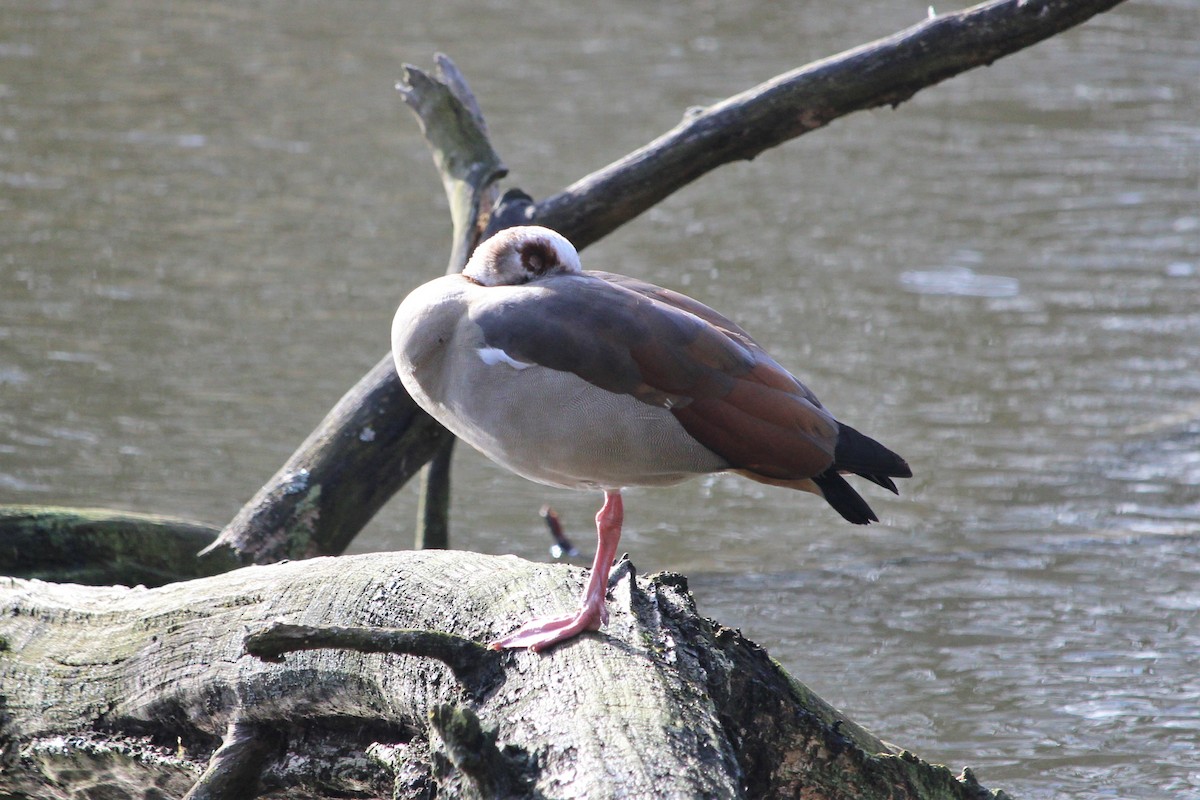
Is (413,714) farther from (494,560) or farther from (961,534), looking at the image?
(961,534)

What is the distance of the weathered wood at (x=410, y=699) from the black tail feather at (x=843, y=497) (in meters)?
0.39

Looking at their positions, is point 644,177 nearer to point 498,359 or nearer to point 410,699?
point 498,359

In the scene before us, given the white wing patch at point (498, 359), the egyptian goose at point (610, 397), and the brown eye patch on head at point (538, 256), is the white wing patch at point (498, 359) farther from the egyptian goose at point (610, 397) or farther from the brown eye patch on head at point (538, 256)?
the brown eye patch on head at point (538, 256)

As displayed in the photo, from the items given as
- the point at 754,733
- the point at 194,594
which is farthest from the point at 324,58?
the point at 754,733

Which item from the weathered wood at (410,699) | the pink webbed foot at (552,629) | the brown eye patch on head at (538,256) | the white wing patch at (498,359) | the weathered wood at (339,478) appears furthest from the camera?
the weathered wood at (339,478)

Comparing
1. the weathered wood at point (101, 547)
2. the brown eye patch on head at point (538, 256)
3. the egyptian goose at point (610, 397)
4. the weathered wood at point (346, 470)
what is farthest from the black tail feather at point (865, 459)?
the weathered wood at point (101, 547)

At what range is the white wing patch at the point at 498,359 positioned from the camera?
120 inches

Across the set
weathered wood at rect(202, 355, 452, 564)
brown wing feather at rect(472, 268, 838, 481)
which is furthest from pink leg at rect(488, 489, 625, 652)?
weathered wood at rect(202, 355, 452, 564)

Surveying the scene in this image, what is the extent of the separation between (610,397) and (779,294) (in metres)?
5.84

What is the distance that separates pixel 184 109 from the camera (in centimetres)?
1134

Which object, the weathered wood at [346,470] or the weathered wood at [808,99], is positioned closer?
the weathered wood at [808,99]

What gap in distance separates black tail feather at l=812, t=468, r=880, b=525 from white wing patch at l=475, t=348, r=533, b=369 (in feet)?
2.28

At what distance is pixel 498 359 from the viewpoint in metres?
3.05

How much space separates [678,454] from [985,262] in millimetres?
6618
